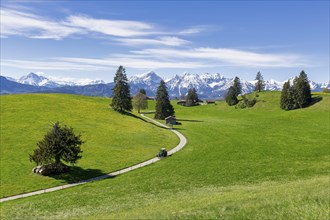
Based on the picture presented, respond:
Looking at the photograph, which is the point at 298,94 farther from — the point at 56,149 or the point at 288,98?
the point at 56,149

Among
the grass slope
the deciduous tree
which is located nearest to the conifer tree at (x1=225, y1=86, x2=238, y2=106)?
the grass slope

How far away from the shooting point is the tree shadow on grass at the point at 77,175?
52881mm

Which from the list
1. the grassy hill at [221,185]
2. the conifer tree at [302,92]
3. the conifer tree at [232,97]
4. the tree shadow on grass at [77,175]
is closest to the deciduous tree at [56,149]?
the tree shadow on grass at [77,175]

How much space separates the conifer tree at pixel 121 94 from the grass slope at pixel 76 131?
4.30 m

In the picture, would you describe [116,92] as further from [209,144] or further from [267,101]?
[267,101]

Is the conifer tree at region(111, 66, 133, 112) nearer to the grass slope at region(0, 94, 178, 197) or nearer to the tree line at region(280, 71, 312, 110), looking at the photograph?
the grass slope at region(0, 94, 178, 197)

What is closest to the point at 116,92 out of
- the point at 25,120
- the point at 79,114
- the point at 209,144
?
the point at 79,114

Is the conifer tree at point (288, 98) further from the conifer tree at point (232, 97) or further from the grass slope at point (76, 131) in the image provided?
the grass slope at point (76, 131)

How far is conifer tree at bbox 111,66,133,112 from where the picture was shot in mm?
123000

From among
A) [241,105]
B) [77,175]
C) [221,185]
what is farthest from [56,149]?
[241,105]

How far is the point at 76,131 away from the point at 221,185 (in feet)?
176

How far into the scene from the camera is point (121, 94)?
12331cm

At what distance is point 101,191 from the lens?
43219mm

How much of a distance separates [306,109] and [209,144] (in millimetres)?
79769
